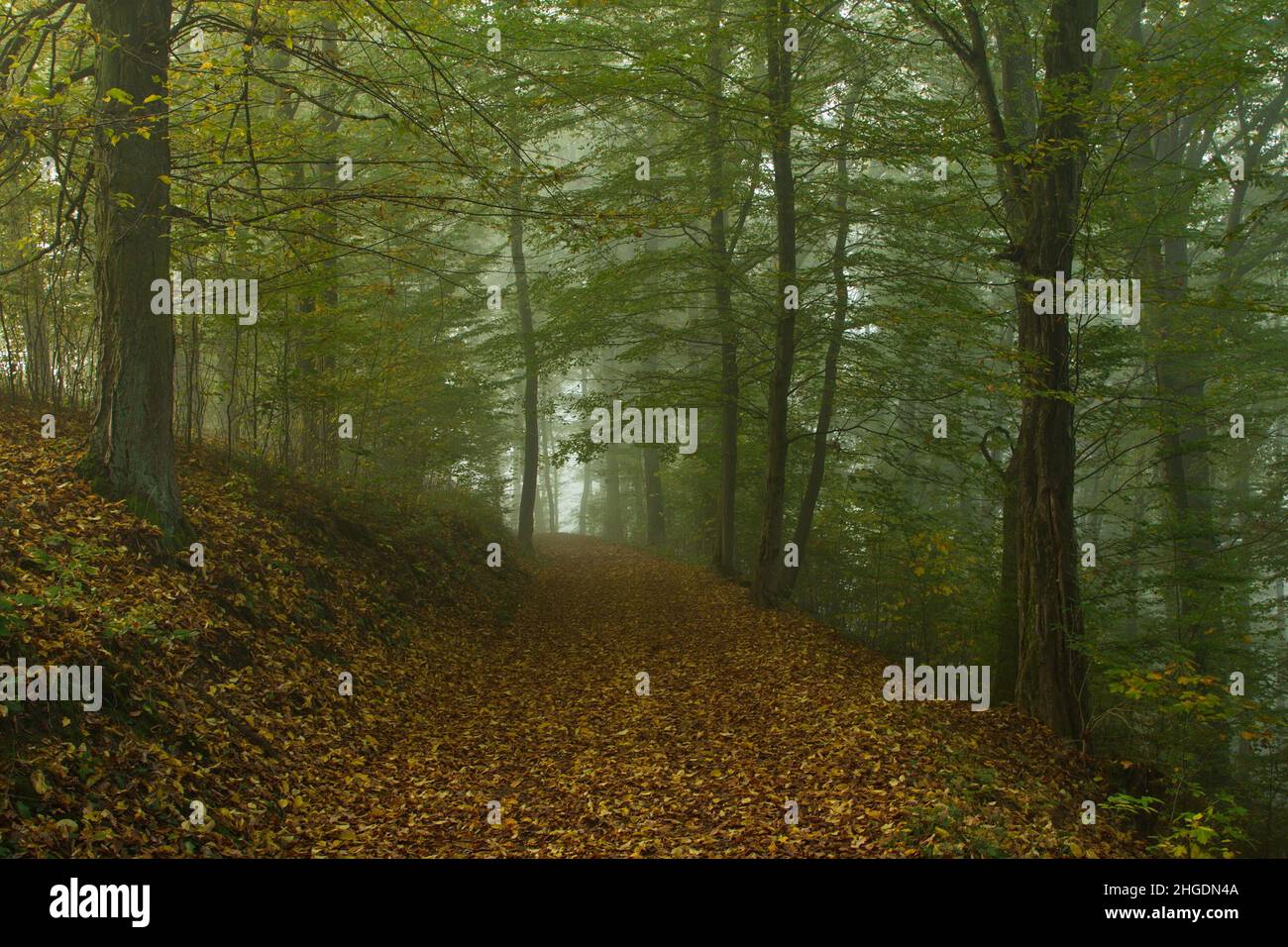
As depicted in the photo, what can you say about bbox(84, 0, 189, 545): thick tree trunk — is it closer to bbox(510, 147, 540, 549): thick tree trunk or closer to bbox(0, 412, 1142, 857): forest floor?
bbox(0, 412, 1142, 857): forest floor

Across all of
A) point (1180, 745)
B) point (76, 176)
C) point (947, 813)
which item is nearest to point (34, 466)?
point (76, 176)

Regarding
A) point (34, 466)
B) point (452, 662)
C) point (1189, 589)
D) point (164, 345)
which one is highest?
point (164, 345)

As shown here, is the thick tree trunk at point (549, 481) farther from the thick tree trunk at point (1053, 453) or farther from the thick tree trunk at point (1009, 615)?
the thick tree trunk at point (1053, 453)

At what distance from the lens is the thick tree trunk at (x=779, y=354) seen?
34.2 feet

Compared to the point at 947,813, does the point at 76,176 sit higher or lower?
higher

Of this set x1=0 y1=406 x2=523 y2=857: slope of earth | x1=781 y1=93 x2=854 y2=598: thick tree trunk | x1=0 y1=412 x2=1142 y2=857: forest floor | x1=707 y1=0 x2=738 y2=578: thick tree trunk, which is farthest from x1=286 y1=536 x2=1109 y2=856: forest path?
x1=707 y1=0 x2=738 y2=578: thick tree trunk

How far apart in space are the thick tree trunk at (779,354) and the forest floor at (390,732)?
7.94 feet

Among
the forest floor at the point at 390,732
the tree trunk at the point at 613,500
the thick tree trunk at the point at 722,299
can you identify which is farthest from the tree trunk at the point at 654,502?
the forest floor at the point at 390,732

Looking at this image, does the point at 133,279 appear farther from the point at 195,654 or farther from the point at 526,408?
the point at 526,408

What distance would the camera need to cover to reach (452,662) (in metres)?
9.00

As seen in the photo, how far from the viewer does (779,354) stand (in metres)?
11.9
